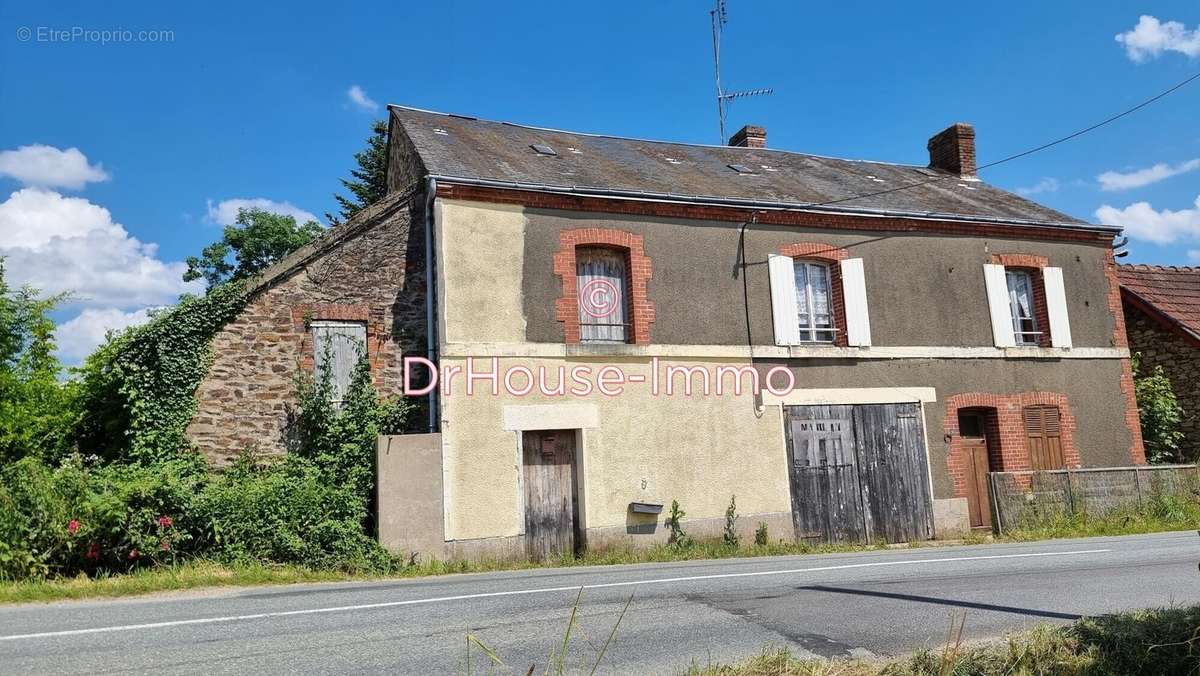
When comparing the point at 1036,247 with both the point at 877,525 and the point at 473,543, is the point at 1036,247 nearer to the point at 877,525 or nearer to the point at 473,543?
the point at 877,525

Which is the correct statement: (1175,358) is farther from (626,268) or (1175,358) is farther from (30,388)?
(30,388)

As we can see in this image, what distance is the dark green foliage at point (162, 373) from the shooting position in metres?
10.5

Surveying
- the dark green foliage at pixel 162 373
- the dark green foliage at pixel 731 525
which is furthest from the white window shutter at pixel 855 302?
the dark green foliage at pixel 162 373

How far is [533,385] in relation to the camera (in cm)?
1141

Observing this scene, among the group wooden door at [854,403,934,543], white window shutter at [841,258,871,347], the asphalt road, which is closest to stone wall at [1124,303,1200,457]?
wooden door at [854,403,934,543]

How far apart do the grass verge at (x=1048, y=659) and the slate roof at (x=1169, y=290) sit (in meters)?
14.7

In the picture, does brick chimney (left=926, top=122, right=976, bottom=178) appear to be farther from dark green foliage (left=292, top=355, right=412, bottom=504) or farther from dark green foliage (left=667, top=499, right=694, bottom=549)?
dark green foliage (left=292, top=355, right=412, bottom=504)

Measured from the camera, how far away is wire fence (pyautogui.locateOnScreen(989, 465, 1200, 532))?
13219 mm

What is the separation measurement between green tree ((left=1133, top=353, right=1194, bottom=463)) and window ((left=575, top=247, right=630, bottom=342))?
11.0m

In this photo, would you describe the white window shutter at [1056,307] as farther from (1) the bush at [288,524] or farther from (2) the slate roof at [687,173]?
(1) the bush at [288,524]

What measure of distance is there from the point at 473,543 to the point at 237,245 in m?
25.0

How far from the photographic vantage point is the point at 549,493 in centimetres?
1141

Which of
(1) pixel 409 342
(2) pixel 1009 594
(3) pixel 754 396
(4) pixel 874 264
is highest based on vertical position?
(4) pixel 874 264

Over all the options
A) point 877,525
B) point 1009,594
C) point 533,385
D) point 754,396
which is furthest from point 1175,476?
point 533,385
